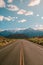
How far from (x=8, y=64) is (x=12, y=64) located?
29 cm

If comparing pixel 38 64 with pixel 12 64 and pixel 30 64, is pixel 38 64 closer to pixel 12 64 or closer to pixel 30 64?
pixel 30 64

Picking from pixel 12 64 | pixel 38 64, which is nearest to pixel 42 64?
pixel 38 64

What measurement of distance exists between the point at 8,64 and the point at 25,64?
1198 mm

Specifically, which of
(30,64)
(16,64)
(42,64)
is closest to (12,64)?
(16,64)

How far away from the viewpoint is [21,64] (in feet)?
→ 40.6

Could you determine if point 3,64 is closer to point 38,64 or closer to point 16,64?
point 16,64

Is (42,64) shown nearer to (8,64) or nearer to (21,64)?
(21,64)

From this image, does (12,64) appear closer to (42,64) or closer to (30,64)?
(30,64)

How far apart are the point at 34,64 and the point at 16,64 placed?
1.28 m

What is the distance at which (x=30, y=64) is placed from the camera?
41.1 feet

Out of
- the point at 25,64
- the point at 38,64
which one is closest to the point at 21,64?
the point at 25,64

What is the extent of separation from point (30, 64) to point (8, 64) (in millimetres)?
1553

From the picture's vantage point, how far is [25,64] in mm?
12453

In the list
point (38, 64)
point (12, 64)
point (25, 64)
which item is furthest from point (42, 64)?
point (12, 64)
